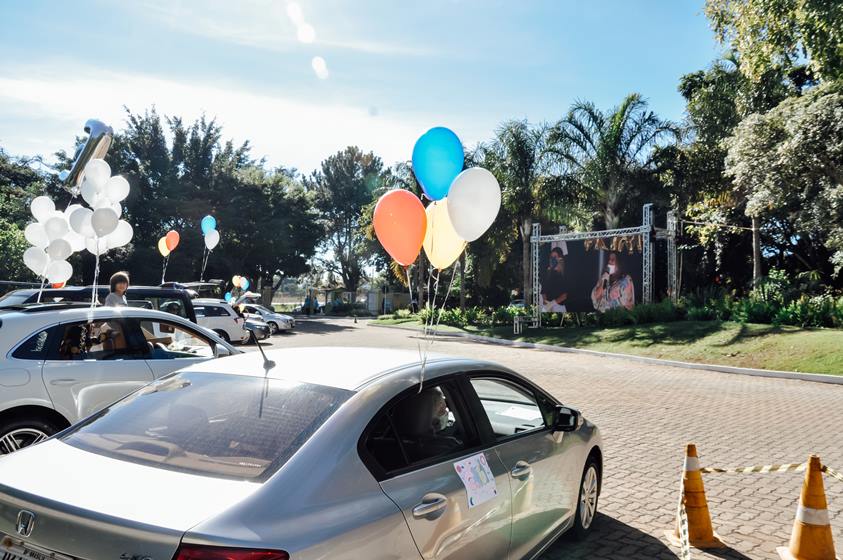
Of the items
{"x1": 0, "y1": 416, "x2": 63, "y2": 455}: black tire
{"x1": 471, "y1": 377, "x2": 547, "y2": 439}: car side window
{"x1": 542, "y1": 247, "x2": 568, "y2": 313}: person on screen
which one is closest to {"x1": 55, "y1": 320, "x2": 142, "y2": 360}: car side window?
{"x1": 0, "y1": 416, "x2": 63, "y2": 455}: black tire

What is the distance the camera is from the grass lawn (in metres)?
16.0

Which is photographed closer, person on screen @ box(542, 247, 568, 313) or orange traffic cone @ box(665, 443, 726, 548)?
orange traffic cone @ box(665, 443, 726, 548)

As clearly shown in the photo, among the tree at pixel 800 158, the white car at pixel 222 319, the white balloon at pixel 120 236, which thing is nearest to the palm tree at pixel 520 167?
the tree at pixel 800 158

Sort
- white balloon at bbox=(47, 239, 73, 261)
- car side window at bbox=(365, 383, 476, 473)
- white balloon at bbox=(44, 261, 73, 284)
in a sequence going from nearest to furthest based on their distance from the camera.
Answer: car side window at bbox=(365, 383, 476, 473) < white balloon at bbox=(47, 239, 73, 261) < white balloon at bbox=(44, 261, 73, 284)

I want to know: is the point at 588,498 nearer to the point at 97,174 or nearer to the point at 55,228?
the point at 97,174

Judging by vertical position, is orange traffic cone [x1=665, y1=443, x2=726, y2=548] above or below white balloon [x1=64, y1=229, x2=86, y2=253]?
below

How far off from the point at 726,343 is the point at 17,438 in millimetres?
18499

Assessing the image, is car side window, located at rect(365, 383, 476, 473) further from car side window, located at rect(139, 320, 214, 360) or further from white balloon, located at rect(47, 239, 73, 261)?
white balloon, located at rect(47, 239, 73, 261)

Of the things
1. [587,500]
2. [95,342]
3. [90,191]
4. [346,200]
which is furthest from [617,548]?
[346,200]

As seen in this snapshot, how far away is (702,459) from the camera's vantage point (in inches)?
280

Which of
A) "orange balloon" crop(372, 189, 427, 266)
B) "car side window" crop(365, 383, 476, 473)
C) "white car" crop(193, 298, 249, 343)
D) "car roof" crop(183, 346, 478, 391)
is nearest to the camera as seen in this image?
"car side window" crop(365, 383, 476, 473)

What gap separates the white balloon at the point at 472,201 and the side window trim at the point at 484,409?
140cm

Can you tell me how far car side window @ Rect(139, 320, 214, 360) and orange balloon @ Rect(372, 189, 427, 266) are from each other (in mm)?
2656

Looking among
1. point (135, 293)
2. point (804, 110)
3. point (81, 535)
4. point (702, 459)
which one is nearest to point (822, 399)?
point (702, 459)
